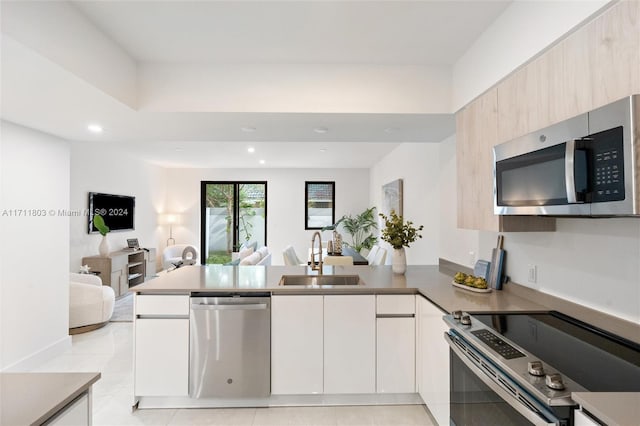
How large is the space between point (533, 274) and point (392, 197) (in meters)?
3.72

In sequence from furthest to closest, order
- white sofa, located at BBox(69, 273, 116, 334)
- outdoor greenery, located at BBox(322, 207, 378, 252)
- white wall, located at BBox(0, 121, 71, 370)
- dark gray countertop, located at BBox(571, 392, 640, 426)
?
outdoor greenery, located at BBox(322, 207, 378, 252), white sofa, located at BBox(69, 273, 116, 334), white wall, located at BBox(0, 121, 71, 370), dark gray countertop, located at BBox(571, 392, 640, 426)

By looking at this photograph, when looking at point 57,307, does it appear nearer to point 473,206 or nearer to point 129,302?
point 129,302

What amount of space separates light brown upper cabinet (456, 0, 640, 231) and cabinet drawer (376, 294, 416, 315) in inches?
26.6

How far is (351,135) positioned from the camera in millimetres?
3133

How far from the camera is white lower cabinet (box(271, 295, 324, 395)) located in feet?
7.68

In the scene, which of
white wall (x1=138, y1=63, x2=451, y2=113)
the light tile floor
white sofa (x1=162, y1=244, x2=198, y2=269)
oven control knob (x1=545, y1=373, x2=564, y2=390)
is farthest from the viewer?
white sofa (x1=162, y1=244, x2=198, y2=269)

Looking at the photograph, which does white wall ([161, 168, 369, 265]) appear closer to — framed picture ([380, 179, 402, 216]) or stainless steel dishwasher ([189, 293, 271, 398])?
framed picture ([380, 179, 402, 216])

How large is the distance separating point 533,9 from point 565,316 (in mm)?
1589

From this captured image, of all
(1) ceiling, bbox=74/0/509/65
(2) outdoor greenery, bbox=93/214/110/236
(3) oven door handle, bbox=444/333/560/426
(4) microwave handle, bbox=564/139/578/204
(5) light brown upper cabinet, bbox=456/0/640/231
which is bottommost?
(3) oven door handle, bbox=444/333/560/426

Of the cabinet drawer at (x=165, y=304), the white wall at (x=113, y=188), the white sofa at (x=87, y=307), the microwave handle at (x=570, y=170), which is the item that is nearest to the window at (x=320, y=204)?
the white wall at (x=113, y=188)

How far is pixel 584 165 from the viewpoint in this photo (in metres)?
1.15

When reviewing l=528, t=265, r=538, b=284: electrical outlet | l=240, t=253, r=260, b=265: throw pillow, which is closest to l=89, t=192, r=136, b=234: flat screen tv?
l=240, t=253, r=260, b=265: throw pillow

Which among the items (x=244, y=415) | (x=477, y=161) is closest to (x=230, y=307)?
(x=244, y=415)

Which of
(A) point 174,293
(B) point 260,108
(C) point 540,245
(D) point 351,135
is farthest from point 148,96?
(C) point 540,245
